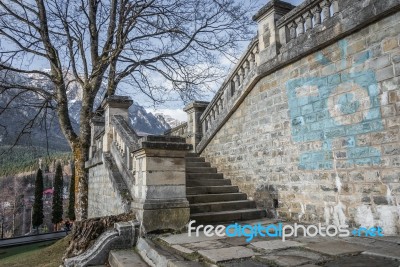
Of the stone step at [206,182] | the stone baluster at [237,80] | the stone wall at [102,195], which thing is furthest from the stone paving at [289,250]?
the stone baluster at [237,80]

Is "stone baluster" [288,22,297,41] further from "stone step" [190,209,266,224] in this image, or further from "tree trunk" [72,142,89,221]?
"tree trunk" [72,142,89,221]

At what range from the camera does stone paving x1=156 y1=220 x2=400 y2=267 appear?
2.81 m

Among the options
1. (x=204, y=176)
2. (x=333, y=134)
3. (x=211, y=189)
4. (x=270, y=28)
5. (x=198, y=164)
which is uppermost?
(x=270, y=28)

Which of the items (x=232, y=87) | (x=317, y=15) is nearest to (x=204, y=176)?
(x=232, y=87)

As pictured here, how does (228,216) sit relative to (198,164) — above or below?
below

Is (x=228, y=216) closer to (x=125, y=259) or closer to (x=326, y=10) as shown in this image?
(x=125, y=259)

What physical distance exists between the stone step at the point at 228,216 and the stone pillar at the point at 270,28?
3129 mm

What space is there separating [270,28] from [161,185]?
3.97 meters

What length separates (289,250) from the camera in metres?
3.32

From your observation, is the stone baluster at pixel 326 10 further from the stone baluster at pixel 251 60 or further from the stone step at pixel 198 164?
the stone step at pixel 198 164

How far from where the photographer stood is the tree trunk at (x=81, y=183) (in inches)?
351

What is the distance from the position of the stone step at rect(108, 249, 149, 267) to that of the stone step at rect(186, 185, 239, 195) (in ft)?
6.92

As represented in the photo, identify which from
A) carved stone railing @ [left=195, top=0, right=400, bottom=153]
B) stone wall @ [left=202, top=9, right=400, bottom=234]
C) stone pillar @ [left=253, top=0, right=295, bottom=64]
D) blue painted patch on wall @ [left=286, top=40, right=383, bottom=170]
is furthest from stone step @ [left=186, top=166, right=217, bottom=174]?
stone pillar @ [left=253, top=0, right=295, bottom=64]

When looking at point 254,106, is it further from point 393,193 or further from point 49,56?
point 49,56
